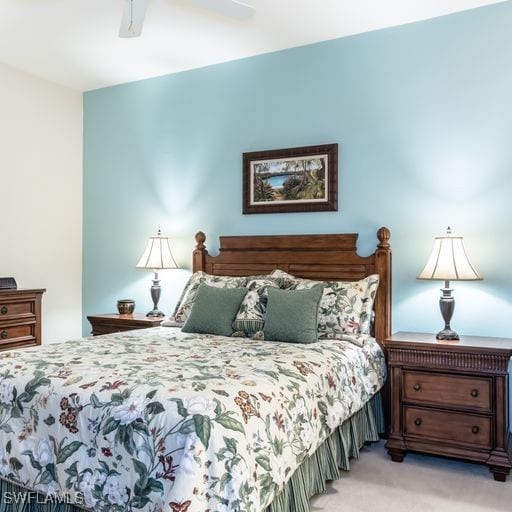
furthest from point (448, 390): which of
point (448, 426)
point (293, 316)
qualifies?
point (293, 316)

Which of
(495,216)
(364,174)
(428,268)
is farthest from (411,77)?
(428,268)

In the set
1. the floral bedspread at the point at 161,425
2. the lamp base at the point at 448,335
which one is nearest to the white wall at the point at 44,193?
the floral bedspread at the point at 161,425

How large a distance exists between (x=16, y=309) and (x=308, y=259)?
231 cm

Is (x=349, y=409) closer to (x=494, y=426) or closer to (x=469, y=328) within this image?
(x=494, y=426)

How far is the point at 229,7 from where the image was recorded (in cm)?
267

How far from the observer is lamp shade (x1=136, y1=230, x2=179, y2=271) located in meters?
4.03

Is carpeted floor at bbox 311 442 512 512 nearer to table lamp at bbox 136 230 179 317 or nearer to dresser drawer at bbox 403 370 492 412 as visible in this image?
dresser drawer at bbox 403 370 492 412

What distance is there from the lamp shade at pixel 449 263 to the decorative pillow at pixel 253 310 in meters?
1.01

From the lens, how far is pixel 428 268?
298 cm

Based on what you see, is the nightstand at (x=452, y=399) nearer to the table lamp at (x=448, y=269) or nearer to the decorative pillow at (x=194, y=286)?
the table lamp at (x=448, y=269)

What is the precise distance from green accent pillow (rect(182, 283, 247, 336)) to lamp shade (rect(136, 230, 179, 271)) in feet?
2.90

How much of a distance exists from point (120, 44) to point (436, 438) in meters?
3.50

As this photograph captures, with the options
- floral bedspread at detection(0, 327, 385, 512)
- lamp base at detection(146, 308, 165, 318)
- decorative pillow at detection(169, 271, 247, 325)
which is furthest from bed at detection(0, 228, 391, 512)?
lamp base at detection(146, 308, 165, 318)

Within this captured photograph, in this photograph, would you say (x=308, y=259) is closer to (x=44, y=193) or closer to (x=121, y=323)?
(x=121, y=323)
